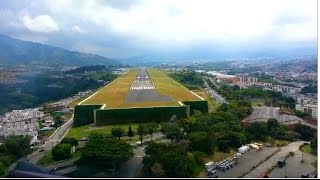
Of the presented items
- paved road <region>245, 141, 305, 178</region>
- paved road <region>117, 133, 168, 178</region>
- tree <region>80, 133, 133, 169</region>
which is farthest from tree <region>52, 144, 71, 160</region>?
paved road <region>245, 141, 305, 178</region>

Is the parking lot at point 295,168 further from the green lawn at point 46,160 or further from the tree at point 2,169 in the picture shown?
the tree at point 2,169

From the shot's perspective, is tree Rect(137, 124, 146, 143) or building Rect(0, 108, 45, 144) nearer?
tree Rect(137, 124, 146, 143)

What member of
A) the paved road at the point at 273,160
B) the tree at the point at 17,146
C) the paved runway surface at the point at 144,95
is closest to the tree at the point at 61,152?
the tree at the point at 17,146

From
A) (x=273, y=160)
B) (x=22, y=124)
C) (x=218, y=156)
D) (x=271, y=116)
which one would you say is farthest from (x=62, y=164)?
(x=271, y=116)

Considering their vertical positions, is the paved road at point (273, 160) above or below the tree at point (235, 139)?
below

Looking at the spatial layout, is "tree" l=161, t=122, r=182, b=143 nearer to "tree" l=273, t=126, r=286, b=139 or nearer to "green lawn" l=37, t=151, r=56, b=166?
"green lawn" l=37, t=151, r=56, b=166

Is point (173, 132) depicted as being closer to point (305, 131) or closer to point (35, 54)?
point (305, 131)
